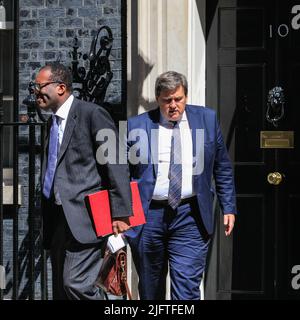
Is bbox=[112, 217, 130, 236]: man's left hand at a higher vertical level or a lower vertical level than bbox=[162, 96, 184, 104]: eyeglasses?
lower

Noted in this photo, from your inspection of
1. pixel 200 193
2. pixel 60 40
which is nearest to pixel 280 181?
pixel 200 193

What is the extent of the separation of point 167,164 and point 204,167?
10.5 inches

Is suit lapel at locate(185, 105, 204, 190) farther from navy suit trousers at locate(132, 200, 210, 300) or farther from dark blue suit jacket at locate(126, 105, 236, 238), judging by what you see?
navy suit trousers at locate(132, 200, 210, 300)

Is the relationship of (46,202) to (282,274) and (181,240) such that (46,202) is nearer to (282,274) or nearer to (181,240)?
(181,240)

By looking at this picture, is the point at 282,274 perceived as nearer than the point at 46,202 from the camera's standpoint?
No

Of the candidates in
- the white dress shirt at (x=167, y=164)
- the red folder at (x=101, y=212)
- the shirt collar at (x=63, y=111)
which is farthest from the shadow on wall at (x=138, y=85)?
the red folder at (x=101, y=212)

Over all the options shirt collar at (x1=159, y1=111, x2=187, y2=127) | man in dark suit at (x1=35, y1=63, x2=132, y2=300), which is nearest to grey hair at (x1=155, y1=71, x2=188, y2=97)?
shirt collar at (x1=159, y1=111, x2=187, y2=127)

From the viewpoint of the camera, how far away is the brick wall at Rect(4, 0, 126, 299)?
7594 mm

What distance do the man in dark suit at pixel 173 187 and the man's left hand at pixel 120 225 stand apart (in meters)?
0.30

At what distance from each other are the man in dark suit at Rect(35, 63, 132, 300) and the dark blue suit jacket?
347 millimetres

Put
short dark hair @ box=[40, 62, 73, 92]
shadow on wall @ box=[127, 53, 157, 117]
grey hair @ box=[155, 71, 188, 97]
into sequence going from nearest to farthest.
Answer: short dark hair @ box=[40, 62, 73, 92]
grey hair @ box=[155, 71, 188, 97]
shadow on wall @ box=[127, 53, 157, 117]

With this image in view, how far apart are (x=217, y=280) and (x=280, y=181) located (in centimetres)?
97

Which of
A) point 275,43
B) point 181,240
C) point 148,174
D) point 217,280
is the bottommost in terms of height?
point 217,280

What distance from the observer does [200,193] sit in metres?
6.26
